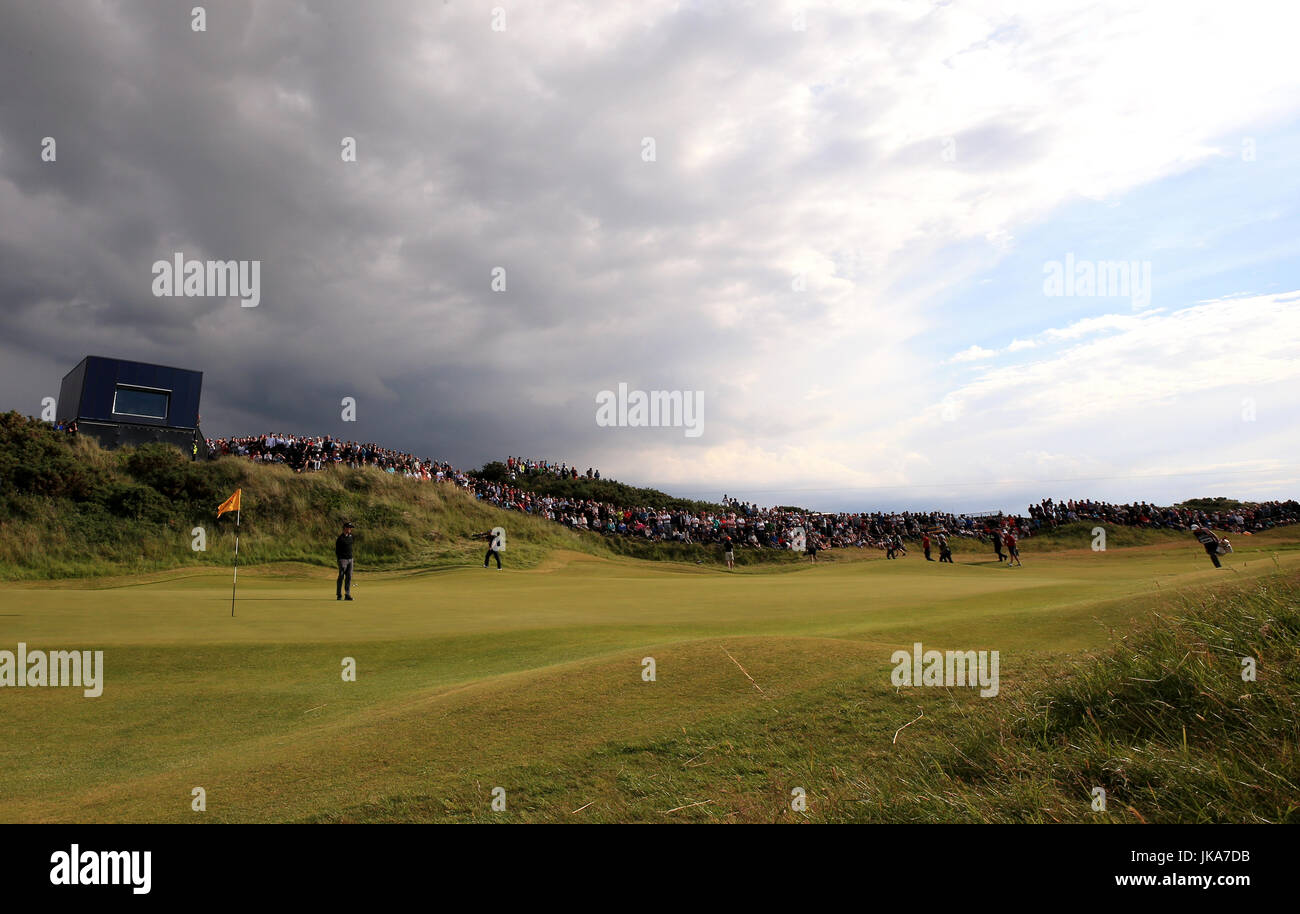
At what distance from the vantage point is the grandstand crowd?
159ft

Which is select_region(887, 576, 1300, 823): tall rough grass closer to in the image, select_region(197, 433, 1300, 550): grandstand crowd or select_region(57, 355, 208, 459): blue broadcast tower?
select_region(197, 433, 1300, 550): grandstand crowd

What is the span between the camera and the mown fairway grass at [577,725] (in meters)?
4.86

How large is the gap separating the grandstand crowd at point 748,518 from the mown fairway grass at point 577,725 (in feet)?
112

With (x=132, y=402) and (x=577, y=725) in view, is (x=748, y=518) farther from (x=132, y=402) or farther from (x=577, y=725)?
(x=577, y=725)

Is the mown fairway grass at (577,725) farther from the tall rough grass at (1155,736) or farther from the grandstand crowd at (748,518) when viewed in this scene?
the grandstand crowd at (748,518)

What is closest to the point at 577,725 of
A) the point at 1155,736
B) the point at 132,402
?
the point at 1155,736

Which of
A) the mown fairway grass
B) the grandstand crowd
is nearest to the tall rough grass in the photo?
the mown fairway grass

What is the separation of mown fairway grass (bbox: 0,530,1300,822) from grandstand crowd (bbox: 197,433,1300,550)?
112 feet

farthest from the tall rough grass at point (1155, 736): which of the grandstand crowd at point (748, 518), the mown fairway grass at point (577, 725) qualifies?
the grandstand crowd at point (748, 518)
